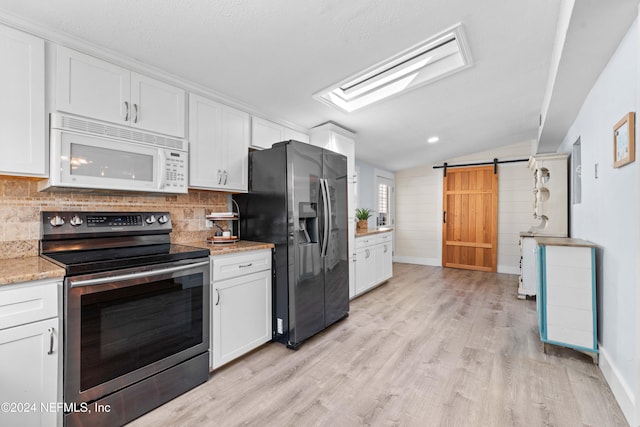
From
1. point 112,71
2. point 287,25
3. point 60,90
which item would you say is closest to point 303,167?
point 287,25

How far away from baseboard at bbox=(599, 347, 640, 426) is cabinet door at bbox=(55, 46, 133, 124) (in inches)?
140

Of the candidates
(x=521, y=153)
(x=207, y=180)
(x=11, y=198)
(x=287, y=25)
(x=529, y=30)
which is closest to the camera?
(x=11, y=198)

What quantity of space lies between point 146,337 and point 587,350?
3.22m

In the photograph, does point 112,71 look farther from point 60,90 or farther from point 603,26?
point 603,26

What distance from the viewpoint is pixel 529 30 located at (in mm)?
2146

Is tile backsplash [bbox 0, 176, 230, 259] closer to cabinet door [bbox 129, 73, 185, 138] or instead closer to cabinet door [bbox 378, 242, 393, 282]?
cabinet door [bbox 129, 73, 185, 138]

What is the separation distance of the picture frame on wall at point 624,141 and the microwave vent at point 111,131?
2893mm

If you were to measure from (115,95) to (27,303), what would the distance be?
134 centimetres

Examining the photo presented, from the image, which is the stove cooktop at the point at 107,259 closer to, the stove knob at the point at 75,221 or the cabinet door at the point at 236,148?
the stove knob at the point at 75,221

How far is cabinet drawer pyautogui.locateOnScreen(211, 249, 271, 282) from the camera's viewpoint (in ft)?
6.84

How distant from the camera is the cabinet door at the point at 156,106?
199 cm

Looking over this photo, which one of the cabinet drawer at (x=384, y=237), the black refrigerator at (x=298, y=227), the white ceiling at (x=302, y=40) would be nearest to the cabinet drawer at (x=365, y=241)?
the cabinet drawer at (x=384, y=237)

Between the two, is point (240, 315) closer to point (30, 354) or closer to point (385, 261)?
point (30, 354)

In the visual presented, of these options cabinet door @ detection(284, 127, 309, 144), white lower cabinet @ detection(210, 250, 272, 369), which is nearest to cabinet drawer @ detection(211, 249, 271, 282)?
white lower cabinet @ detection(210, 250, 272, 369)
